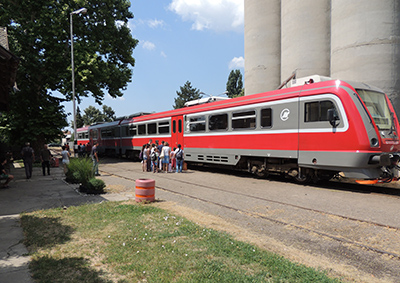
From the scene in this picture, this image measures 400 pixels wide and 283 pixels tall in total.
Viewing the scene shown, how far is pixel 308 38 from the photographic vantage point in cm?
1864

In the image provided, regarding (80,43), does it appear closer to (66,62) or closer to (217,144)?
(66,62)

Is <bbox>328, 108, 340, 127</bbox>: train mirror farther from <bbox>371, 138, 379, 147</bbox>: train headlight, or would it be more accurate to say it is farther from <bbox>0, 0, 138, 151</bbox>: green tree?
<bbox>0, 0, 138, 151</bbox>: green tree

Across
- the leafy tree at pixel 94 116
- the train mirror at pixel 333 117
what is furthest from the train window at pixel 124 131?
the leafy tree at pixel 94 116

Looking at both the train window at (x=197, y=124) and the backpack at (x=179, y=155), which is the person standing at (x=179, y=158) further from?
the train window at (x=197, y=124)

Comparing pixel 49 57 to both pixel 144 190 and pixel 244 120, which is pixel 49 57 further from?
pixel 144 190

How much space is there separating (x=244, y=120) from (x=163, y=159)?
5.45m

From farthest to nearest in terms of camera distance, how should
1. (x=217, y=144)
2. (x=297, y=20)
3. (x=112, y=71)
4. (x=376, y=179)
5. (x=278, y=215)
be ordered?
(x=112, y=71) → (x=297, y=20) → (x=217, y=144) → (x=376, y=179) → (x=278, y=215)

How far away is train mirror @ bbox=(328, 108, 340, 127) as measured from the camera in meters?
9.21

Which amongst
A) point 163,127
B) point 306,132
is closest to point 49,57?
point 163,127

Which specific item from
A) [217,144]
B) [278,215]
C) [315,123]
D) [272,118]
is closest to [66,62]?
[217,144]

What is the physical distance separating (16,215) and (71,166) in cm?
498

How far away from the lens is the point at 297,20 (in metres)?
19.3

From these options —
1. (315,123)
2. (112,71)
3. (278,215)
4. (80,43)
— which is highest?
(80,43)

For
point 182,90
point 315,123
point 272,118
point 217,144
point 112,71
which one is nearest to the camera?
point 315,123
